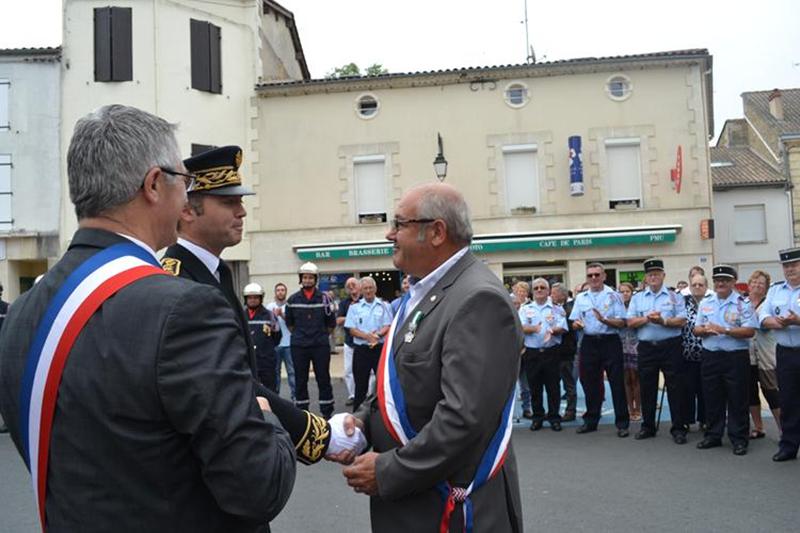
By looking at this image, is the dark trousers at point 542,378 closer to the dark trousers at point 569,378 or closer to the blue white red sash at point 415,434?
the dark trousers at point 569,378

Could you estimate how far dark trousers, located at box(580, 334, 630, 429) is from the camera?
8.55 meters

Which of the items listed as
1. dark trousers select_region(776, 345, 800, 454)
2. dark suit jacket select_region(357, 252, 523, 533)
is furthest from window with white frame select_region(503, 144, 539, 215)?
dark suit jacket select_region(357, 252, 523, 533)

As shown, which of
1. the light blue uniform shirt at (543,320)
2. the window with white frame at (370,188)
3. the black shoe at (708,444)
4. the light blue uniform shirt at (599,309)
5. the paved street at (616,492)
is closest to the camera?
the paved street at (616,492)

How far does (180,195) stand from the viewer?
1.77 metres

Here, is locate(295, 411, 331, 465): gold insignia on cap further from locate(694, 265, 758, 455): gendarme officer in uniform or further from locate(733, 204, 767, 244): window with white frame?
locate(733, 204, 767, 244): window with white frame

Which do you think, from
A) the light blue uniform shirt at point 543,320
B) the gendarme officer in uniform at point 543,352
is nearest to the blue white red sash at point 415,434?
the gendarme officer in uniform at point 543,352

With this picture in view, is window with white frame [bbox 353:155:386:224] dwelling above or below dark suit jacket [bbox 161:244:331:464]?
above

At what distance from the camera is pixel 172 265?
99.8 inches

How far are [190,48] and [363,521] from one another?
17.2 meters

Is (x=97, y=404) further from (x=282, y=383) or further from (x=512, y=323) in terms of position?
Result: (x=282, y=383)

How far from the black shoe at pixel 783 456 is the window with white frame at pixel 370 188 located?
1402cm

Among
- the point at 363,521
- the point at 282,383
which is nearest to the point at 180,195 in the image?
the point at 363,521

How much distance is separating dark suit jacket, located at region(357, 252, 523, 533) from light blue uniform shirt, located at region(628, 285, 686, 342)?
636 centimetres

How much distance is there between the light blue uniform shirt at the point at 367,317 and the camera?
32.8 ft
